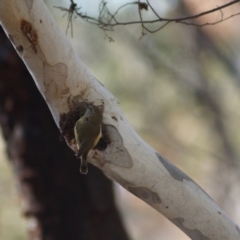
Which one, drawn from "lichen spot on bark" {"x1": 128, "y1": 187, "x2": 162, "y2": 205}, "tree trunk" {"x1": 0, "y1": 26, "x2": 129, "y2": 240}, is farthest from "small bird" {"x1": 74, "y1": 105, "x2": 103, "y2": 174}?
"tree trunk" {"x1": 0, "y1": 26, "x2": 129, "y2": 240}

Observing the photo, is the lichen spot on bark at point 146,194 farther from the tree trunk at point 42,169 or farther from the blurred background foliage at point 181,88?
the blurred background foliage at point 181,88

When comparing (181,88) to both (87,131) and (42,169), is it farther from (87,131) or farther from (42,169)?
(87,131)

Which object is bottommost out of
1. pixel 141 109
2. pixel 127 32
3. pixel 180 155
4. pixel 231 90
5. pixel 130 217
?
pixel 130 217

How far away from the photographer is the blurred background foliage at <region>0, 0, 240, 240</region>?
8.66ft

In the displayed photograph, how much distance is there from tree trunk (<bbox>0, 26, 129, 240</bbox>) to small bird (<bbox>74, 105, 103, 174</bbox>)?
59cm

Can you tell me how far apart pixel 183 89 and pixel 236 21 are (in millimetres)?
475

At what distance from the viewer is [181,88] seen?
2.81 m

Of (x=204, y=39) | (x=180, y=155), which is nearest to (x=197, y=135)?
(x=180, y=155)

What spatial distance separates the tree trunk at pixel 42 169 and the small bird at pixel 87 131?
593mm

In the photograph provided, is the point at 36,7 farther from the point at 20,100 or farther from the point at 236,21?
the point at 236,21

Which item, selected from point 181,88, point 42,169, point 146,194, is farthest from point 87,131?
point 181,88

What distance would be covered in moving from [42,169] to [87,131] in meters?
0.63

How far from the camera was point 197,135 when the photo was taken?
308 cm

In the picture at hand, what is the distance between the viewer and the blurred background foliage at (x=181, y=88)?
2.64m
